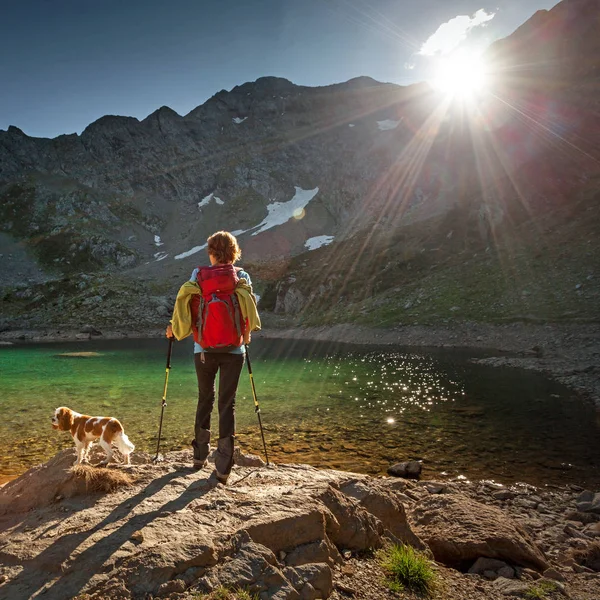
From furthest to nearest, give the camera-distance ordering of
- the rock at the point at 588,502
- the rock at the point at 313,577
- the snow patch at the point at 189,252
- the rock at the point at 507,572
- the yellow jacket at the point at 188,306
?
1. the snow patch at the point at 189,252
2. the rock at the point at 588,502
3. the yellow jacket at the point at 188,306
4. the rock at the point at 507,572
5. the rock at the point at 313,577

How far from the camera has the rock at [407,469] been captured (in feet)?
37.9

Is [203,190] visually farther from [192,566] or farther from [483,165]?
[192,566]

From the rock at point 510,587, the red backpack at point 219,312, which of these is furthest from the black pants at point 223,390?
the rock at point 510,587

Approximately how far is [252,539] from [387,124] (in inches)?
8299

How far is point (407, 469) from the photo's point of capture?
11641 mm

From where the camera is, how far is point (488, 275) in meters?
58.6

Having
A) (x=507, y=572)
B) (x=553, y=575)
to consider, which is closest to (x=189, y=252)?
(x=507, y=572)

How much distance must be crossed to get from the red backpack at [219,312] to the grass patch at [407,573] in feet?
12.8

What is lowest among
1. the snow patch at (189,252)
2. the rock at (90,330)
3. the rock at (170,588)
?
the rock at (90,330)

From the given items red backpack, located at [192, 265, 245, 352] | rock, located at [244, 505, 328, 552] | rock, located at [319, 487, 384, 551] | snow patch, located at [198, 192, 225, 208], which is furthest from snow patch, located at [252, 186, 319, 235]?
rock, located at [244, 505, 328, 552]

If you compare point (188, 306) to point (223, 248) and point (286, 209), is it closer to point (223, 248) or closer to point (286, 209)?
point (223, 248)

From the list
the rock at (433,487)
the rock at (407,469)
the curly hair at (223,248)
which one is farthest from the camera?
the rock at (407,469)

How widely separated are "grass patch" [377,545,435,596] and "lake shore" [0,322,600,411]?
19.4 meters

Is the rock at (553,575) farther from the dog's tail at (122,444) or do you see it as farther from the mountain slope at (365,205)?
the mountain slope at (365,205)
